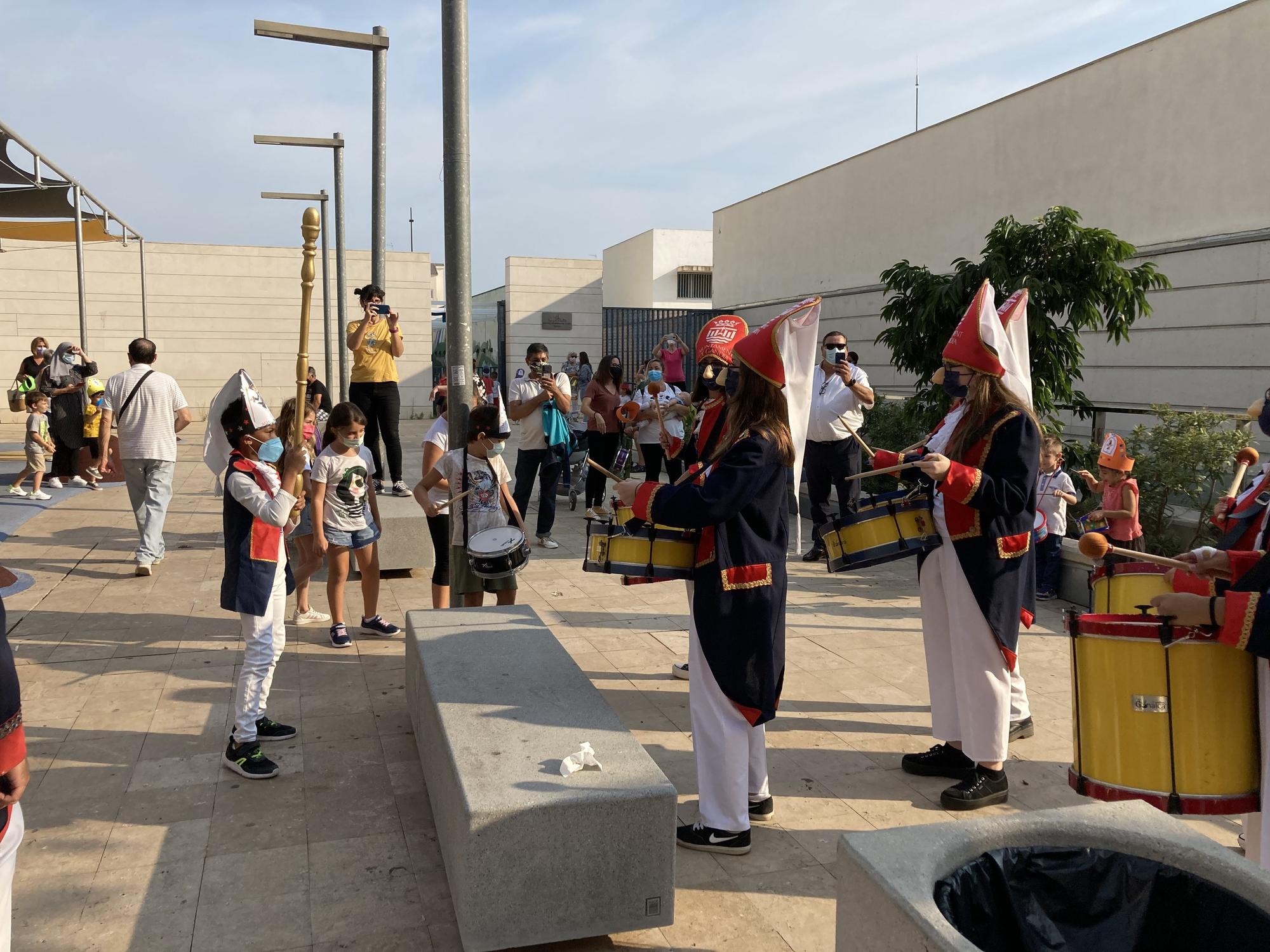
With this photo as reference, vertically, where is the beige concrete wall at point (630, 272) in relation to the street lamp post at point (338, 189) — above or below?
above

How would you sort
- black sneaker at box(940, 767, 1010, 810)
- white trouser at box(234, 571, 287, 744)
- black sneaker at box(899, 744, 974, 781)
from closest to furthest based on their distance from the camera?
black sneaker at box(940, 767, 1010, 810) → white trouser at box(234, 571, 287, 744) → black sneaker at box(899, 744, 974, 781)

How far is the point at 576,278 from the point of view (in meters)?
33.8

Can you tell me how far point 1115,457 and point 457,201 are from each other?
5051mm

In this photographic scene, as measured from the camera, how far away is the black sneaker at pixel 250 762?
4699mm

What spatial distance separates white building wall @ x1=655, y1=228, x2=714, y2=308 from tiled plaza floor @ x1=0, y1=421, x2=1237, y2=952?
28823mm

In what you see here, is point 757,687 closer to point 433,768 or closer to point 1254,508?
point 433,768

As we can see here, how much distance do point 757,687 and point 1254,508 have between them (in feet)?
6.08

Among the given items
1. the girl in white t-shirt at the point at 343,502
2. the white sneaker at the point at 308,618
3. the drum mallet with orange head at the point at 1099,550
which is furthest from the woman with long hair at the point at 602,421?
the drum mallet with orange head at the point at 1099,550

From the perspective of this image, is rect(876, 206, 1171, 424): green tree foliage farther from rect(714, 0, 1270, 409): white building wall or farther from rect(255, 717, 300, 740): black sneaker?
rect(255, 717, 300, 740): black sneaker

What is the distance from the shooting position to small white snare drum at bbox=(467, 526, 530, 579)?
5.86m

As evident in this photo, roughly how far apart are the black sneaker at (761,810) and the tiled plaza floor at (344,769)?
82 millimetres

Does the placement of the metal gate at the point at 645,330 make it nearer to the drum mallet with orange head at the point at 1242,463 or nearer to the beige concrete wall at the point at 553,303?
the beige concrete wall at the point at 553,303

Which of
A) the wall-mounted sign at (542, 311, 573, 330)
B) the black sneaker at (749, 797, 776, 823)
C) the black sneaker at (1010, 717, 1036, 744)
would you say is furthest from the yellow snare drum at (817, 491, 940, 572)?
the wall-mounted sign at (542, 311, 573, 330)

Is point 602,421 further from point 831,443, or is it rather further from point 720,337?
point 720,337
